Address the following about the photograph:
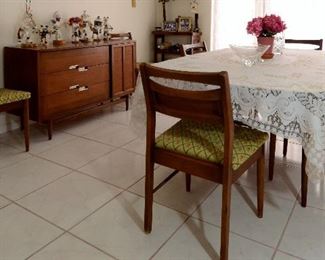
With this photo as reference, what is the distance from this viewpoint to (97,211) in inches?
72.5

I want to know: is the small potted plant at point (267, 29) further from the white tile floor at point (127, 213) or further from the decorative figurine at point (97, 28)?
the decorative figurine at point (97, 28)

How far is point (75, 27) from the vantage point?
331cm

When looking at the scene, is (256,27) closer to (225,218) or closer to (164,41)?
(225,218)

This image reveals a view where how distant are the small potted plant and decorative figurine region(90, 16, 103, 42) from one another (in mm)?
1853

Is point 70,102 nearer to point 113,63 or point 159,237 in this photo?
point 113,63

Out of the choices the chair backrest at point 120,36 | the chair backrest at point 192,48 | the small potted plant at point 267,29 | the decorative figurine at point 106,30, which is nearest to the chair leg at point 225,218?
the small potted plant at point 267,29

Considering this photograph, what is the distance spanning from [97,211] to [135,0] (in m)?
3.28

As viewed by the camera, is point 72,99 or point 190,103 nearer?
point 190,103

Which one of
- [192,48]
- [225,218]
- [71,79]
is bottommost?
[225,218]

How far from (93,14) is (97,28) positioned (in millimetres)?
297

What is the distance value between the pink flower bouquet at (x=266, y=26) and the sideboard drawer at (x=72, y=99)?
168cm

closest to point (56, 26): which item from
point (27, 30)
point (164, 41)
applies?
point (27, 30)

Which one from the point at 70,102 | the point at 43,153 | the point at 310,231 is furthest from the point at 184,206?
the point at 70,102

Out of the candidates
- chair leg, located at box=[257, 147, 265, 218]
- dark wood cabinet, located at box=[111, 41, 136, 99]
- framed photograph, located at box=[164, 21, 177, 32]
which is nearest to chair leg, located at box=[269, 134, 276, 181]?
chair leg, located at box=[257, 147, 265, 218]
